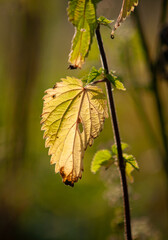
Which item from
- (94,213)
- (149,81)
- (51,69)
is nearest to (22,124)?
(94,213)

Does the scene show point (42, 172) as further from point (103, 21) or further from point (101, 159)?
point (103, 21)

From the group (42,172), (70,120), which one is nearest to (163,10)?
(70,120)

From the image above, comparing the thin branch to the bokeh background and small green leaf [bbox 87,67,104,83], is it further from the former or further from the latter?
small green leaf [bbox 87,67,104,83]

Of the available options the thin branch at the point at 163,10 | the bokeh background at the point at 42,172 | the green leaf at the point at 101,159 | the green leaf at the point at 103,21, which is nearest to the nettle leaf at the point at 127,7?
the green leaf at the point at 103,21

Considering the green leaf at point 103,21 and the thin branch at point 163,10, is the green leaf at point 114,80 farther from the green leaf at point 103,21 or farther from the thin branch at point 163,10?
the thin branch at point 163,10

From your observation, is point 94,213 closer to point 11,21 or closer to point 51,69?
point 11,21
